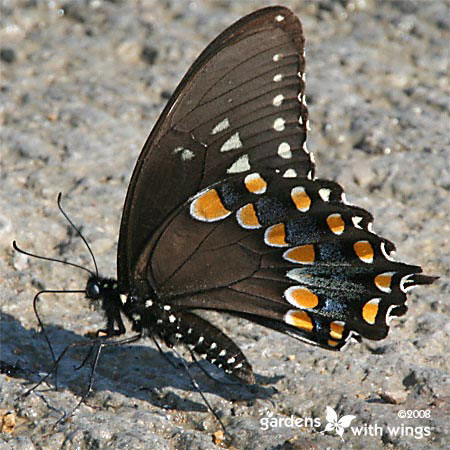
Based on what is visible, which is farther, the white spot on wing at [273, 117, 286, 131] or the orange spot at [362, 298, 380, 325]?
the white spot on wing at [273, 117, 286, 131]

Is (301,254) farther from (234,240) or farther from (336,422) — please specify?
(336,422)

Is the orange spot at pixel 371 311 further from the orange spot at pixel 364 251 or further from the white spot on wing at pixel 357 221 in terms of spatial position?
the white spot on wing at pixel 357 221

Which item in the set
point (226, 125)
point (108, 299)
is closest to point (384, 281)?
point (226, 125)

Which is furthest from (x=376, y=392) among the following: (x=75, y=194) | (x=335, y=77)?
(x=335, y=77)

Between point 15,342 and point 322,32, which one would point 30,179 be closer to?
point 15,342

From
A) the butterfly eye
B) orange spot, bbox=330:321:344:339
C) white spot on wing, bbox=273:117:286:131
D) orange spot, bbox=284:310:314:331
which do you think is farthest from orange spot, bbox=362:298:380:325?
the butterfly eye

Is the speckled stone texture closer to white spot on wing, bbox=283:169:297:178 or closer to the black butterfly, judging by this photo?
the black butterfly
